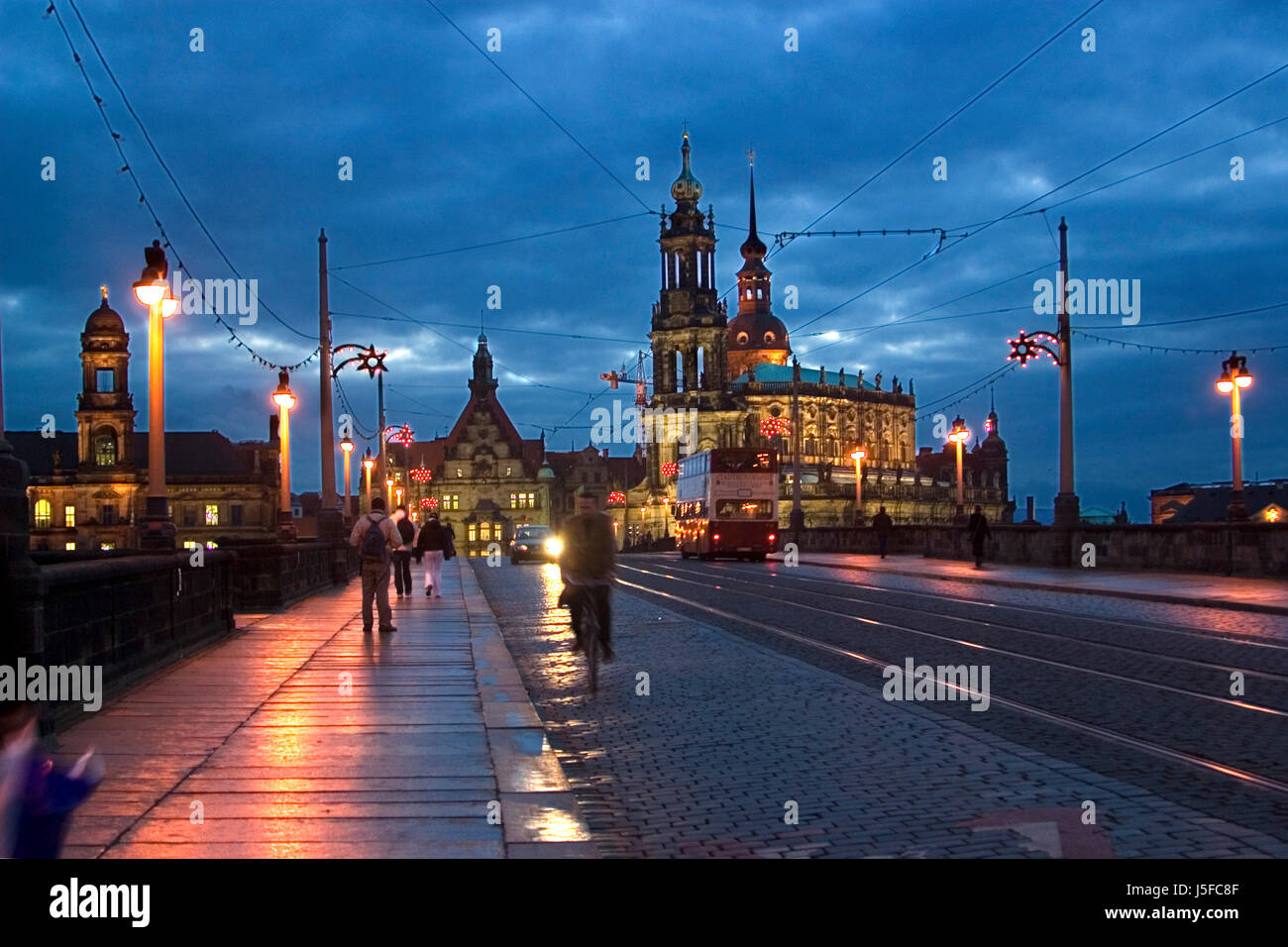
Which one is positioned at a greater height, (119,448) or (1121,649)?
(119,448)

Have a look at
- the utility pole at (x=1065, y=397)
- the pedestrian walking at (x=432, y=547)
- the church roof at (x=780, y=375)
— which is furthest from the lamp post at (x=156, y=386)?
the church roof at (x=780, y=375)

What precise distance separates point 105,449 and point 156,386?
76732 millimetres

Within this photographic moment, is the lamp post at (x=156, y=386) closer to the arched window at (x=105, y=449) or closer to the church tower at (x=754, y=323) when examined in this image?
the arched window at (x=105, y=449)

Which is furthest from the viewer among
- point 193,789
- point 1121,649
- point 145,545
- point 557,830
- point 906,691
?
point 145,545

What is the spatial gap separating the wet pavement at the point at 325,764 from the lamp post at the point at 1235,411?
2177 centimetres

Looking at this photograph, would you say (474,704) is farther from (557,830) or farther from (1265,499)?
(1265,499)

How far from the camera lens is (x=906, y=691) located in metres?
11.6

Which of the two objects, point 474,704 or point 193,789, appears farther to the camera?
point 474,704

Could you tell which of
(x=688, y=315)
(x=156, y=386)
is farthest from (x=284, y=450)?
(x=688, y=315)

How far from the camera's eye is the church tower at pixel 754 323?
14338 cm

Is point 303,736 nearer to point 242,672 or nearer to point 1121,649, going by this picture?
point 242,672

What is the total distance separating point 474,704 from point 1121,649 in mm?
7984
